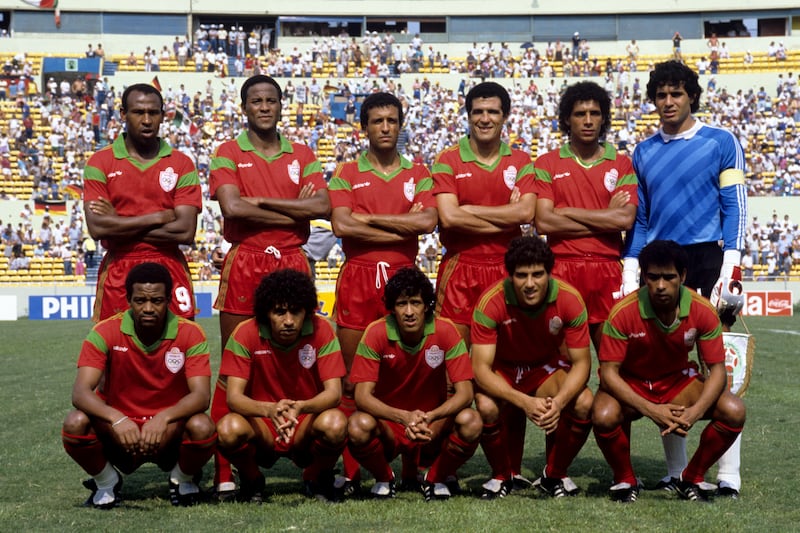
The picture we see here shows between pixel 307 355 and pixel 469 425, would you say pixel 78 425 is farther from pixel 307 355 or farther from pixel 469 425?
pixel 469 425

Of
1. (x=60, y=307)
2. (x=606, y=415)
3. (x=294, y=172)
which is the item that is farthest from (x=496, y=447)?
(x=60, y=307)

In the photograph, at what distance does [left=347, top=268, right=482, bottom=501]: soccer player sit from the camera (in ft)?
19.4

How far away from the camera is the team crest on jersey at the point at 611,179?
6473 mm

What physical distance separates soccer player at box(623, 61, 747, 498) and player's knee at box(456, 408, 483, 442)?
1170mm

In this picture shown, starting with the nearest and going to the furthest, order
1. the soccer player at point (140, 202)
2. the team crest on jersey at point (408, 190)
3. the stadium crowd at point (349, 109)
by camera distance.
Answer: the soccer player at point (140, 202)
the team crest on jersey at point (408, 190)
the stadium crowd at point (349, 109)

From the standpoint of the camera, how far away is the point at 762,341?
17281 millimetres

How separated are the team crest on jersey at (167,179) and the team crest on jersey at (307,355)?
135 centimetres

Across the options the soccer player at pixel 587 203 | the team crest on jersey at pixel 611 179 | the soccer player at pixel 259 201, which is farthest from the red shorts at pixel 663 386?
the soccer player at pixel 259 201

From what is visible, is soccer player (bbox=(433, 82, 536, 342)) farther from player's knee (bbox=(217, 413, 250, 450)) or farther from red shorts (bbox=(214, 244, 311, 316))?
player's knee (bbox=(217, 413, 250, 450))

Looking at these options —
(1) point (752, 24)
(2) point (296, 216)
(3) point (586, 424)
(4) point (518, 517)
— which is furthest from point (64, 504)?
(1) point (752, 24)

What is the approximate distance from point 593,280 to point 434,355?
1.11 meters

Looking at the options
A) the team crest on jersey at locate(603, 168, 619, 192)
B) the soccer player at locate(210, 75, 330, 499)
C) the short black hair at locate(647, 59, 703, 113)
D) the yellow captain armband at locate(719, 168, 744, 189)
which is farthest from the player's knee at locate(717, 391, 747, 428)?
the soccer player at locate(210, 75, 330, 499)

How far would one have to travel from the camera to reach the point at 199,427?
5.77 metres

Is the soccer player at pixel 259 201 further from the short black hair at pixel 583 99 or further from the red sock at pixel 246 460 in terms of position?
the short black hair at pixel 583 99
